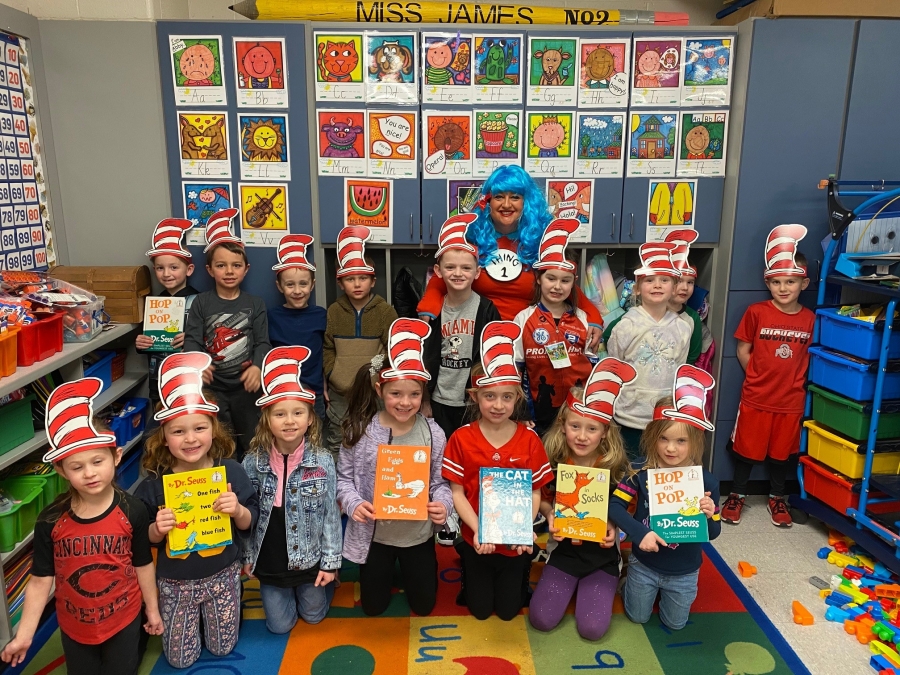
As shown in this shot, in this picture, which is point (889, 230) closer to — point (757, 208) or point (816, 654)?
point (757, 208)

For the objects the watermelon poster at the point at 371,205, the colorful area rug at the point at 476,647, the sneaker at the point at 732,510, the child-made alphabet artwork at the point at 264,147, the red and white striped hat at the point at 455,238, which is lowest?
the colorful area rug at the point at 476,647

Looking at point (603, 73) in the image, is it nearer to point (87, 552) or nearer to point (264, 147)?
point (264, 147)

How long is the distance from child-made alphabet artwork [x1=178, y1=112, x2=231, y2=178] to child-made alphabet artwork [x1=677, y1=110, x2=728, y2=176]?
2378 mm

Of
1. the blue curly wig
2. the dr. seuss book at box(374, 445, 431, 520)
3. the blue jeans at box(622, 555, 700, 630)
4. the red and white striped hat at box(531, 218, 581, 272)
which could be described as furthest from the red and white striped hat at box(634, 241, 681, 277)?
the dr. seuss book at box(374, 445, 431, 520)

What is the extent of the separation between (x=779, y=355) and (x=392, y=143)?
227cm

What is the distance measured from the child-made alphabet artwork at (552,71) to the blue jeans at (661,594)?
88.5 inches

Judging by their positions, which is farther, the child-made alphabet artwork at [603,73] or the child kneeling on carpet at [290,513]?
the child-made alphabet artwork at [603,73]

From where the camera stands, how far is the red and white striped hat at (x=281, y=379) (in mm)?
2352

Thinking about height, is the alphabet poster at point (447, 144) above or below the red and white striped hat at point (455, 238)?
above

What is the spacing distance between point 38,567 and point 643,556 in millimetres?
2150

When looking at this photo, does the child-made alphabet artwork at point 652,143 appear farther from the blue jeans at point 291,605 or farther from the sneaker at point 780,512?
the blue jeans at point 291,605

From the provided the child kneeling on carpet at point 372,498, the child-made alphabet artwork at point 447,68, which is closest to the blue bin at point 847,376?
the child kneeling on carpet at point 372,498

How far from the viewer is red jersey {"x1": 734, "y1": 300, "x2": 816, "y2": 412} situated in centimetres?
→ 332

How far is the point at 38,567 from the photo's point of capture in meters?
2.09
